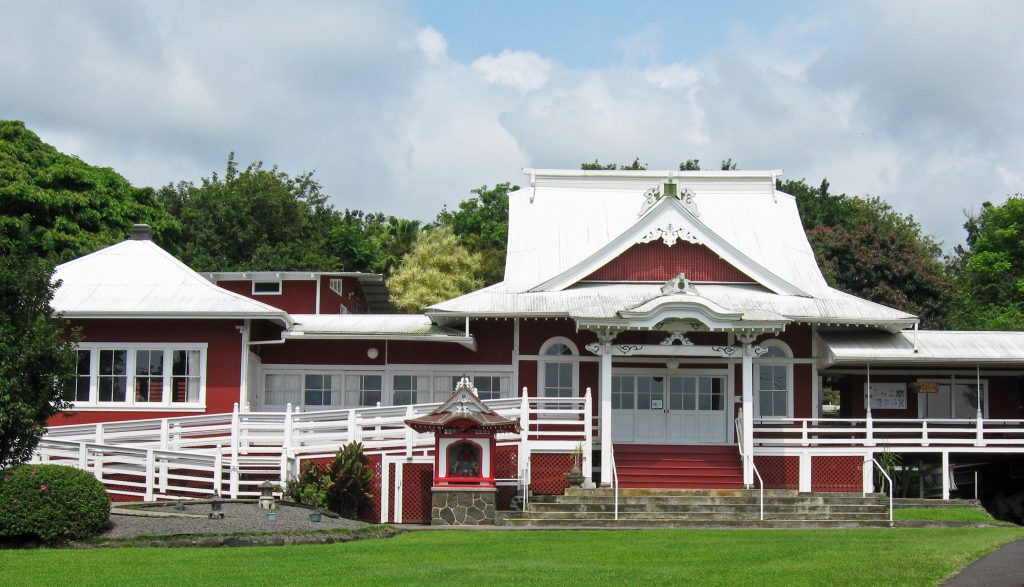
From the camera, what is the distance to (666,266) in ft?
99.8

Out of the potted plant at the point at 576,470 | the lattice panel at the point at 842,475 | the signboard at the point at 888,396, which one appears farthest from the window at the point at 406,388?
the signboard at the point at 888,396

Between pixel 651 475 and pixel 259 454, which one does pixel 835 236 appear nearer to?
pixel 651 475

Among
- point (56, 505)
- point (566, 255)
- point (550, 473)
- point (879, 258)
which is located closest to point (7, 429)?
point (56, 505)

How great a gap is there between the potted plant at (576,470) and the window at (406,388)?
17.5ft

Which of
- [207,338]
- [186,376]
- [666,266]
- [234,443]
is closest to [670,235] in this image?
[666,266]

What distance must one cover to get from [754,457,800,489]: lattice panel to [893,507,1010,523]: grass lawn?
8.28 feet

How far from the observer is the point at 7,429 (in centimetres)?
2067

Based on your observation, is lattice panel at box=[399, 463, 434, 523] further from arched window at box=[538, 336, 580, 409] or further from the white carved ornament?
the white carved ornament

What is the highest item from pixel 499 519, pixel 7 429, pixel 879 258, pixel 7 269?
pixel 879 258

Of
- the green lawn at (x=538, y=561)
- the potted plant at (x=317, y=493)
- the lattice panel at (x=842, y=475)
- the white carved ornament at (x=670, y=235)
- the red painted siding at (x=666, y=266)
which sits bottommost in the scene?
the green lawn at (x=538, y=561)

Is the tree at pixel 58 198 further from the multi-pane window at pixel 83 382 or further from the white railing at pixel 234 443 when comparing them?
the white railing at pixel 234 443

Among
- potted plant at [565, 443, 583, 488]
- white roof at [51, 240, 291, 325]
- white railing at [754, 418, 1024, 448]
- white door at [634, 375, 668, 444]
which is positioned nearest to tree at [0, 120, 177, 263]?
white roof at [51, 240, 291, 325]

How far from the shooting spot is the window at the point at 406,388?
1187 inches

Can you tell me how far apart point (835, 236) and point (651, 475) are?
91.4ft
